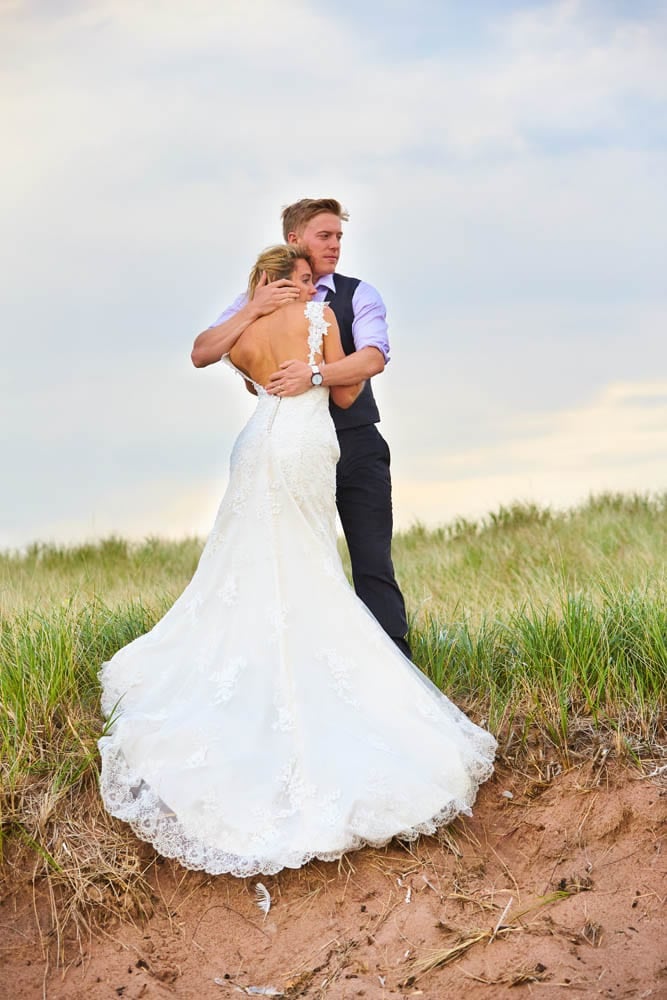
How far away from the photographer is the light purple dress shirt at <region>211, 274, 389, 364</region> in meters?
6.36

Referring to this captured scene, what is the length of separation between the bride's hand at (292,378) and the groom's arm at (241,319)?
1.09 feet

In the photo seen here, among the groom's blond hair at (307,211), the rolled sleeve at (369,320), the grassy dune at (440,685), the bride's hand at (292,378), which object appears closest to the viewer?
the grassy dune at (440,685)

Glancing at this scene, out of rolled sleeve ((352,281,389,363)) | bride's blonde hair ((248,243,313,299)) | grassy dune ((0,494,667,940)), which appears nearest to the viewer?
grassy dune ((0,494,667,940))

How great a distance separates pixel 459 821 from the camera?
5.65m

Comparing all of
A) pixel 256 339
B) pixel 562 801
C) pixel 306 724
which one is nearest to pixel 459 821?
pixel 562 801

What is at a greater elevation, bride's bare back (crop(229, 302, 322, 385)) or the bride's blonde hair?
the bride's blonde hair

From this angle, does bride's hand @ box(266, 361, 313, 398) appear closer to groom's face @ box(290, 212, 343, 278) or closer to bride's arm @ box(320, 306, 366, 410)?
bride's arm @ box(320, 306, 366, 410)

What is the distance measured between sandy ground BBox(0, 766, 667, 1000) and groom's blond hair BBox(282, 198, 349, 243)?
153 inches

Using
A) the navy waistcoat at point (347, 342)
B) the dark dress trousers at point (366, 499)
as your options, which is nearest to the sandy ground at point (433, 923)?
the dark dress trousers at point (366, 499)

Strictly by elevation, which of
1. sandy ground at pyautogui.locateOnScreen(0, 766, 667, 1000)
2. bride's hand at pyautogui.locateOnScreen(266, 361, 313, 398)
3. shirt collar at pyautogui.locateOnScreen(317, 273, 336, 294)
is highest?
A: shirt collar at pyautogui.locateOnScreen(317, 273, 336, 294)

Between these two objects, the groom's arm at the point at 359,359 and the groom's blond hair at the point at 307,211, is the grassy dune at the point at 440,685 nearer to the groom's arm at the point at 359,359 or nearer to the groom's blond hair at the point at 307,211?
the groom's arm at the point at 359,359

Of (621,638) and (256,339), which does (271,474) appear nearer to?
(256,339)

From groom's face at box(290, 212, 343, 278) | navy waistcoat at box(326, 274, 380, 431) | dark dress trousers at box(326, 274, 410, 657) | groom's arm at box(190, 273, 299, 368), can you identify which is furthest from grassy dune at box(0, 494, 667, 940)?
groom's face at box(290, 212, 343, 278)

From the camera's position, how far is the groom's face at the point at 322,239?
6.73 metres
